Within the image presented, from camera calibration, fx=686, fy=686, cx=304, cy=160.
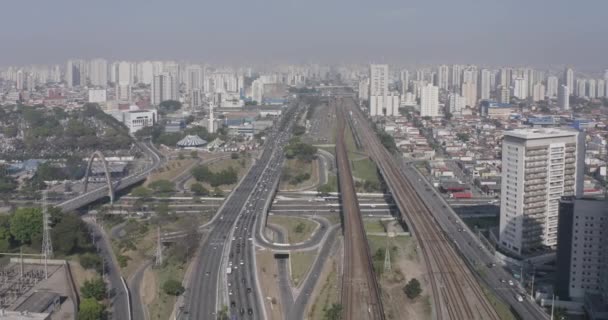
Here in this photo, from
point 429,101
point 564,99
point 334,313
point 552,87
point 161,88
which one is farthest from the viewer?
point 552,87

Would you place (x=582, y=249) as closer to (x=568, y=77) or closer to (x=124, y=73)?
(x=568, y=77)

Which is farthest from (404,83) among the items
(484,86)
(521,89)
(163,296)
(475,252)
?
(163,296)

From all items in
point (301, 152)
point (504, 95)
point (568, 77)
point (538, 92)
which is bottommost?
point (301, 152)

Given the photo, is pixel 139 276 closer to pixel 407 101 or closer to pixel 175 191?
pixel 175 191

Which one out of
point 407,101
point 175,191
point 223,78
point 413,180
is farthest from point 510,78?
point 175,191

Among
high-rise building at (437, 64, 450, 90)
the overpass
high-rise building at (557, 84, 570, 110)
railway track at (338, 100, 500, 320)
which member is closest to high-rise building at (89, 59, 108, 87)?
high-rise building at (437, 64, 450, 90)

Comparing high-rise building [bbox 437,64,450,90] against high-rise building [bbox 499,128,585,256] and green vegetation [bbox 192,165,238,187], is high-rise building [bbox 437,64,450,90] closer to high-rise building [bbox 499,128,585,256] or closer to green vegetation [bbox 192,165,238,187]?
green vegetation [bbox 192,165,238,187]

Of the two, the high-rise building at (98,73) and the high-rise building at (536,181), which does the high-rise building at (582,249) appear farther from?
the high-rise building at (98,73)
